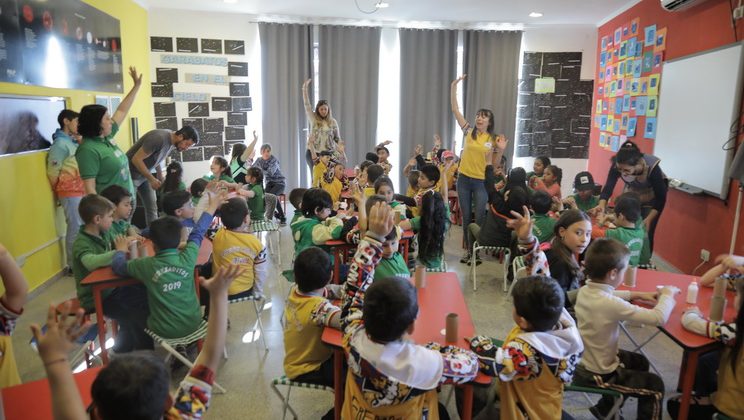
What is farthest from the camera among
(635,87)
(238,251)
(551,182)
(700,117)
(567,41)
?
(567,41)

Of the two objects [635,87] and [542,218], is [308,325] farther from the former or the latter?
[635,87]

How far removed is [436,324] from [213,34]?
693 centimetres

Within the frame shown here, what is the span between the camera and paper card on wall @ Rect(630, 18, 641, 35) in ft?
20.2

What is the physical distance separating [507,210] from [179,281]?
2.82 m

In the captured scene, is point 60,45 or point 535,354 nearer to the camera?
point 535,354

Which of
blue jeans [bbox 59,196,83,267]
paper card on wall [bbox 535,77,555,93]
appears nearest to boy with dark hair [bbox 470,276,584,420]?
blue jeans [bbox 59,196,83,267]

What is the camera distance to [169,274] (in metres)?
2.59

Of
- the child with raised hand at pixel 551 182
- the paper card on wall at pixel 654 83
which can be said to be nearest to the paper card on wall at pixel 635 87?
the paper card on wall at pixel 654 83

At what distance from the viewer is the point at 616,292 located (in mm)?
2381

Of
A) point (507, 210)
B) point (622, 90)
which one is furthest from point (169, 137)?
point (622, 90)

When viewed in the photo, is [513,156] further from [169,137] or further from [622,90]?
[169,137]

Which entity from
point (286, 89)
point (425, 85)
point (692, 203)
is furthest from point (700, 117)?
point (286, 89)

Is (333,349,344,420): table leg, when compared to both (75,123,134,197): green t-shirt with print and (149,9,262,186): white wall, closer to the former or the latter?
(75,123,134,197): green t-shirt with print

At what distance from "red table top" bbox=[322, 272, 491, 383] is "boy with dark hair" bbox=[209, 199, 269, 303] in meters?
1.17
